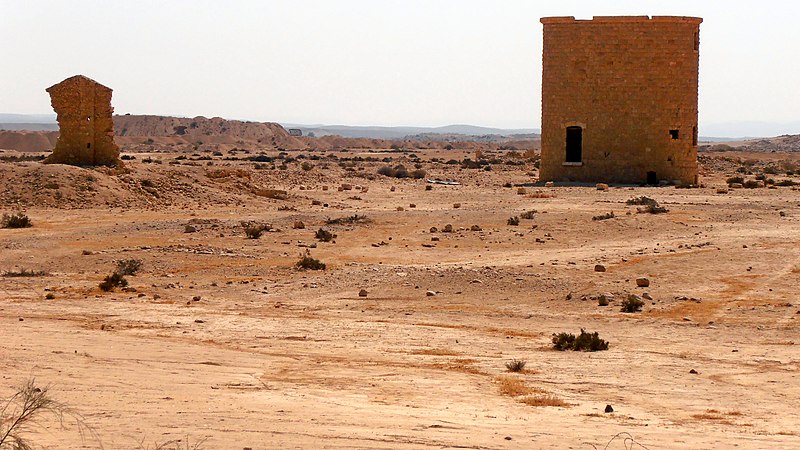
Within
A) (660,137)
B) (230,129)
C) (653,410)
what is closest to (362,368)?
(653,410)

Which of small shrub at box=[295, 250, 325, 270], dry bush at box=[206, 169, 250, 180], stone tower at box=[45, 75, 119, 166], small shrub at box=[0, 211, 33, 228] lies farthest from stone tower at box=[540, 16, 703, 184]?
small shrub at box=[295, 250, 325, 270]

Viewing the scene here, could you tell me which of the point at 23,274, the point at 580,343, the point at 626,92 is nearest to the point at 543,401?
the point at 580,343

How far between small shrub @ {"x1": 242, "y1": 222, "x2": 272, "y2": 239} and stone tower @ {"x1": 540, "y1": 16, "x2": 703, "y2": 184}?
15.4 meters

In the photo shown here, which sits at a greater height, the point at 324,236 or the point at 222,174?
the point at 222,174

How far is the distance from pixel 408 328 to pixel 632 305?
10.7ft

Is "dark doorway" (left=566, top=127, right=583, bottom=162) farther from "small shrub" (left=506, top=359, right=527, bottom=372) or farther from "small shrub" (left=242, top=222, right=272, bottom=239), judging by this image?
"small shrub" (left=506, top=359, right=527, bottom=372)

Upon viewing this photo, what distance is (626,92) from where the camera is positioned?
3525cm

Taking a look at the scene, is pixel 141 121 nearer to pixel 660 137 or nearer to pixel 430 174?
pixel 430 174

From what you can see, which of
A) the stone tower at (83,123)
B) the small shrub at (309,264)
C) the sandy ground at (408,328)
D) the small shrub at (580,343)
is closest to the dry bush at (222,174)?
the stone tower at (83,123)

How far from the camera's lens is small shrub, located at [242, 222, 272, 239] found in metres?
21.7

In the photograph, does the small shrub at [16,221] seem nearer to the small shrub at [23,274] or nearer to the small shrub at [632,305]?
the small shrub at [23,274]

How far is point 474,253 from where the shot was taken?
784 inches

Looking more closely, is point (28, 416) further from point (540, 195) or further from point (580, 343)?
point (540, 195)

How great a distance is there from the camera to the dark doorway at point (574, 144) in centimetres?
3647
